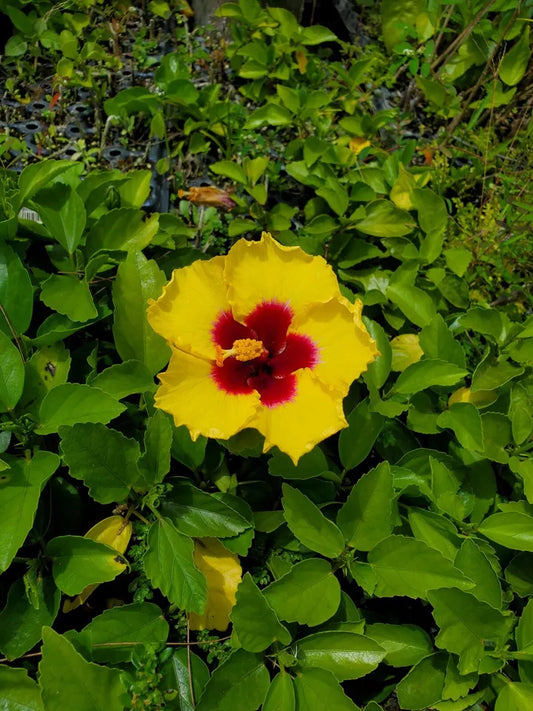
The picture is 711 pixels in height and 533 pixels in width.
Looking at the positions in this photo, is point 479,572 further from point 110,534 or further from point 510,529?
point 110,534

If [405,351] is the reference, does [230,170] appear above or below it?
above

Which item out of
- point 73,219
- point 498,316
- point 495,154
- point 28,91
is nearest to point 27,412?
point 73,219

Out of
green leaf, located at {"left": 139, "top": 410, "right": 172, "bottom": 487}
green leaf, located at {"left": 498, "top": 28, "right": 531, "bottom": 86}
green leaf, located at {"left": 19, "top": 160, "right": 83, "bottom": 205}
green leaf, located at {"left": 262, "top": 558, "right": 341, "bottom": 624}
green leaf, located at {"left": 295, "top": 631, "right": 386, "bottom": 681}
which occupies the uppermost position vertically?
green leaf, located at {"left": 498, "top": 28, "right": 531, "bottom": 86}

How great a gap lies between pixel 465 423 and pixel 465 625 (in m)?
0.44

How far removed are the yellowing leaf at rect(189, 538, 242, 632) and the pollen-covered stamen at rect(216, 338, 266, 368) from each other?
46cm

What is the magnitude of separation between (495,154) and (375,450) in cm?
125

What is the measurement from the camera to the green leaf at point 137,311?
1341 millimetres

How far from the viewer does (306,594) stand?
46.6 inches

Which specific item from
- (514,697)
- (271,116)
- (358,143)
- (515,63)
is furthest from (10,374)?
(515,63)

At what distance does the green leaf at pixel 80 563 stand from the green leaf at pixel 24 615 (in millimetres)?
58

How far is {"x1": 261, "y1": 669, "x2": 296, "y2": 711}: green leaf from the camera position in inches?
43.3

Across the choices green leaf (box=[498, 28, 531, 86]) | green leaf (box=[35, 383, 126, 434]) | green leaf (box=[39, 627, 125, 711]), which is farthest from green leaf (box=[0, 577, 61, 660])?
green leaf (box=[498, 28, 531, 86])

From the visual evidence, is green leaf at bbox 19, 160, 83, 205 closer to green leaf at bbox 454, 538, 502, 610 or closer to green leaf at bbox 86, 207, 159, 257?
green leaf at bbox 86, 207, 159, 257

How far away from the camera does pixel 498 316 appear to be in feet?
4.85
